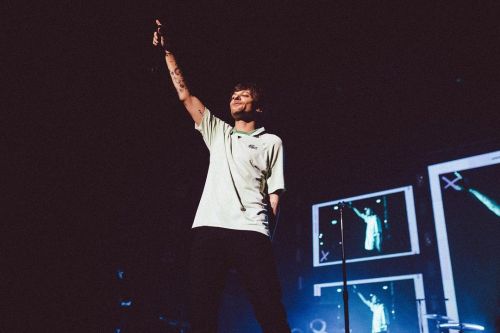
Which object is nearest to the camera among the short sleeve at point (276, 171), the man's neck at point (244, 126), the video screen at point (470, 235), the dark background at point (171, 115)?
the short sleeve at point (276, 171)

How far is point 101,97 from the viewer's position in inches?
156

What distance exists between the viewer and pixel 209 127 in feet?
6.89

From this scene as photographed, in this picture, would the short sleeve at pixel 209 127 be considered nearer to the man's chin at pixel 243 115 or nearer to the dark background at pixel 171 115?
the man's chin at pixel 243 115

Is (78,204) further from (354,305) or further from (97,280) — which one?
(354,305)

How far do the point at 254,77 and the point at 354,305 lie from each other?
3.43 m

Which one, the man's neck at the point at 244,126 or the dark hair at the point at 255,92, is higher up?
the dark hair at the point at 255,92

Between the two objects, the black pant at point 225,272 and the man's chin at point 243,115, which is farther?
the man's chin at point 243,115

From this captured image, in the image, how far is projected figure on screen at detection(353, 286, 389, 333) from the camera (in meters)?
5.07

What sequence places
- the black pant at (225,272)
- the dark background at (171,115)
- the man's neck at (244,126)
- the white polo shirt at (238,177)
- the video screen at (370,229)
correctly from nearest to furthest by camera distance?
1. the black pant at (225,272)
2. the white polo shirt at (238,177)
3. the man's neck at (244,126)
4. the dark background at (171,115)
5. the video screen at (370,229)

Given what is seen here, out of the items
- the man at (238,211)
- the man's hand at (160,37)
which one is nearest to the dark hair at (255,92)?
the man at (238,211)

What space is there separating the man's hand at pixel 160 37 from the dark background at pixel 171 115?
23cm

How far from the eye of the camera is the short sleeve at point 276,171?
2041mm

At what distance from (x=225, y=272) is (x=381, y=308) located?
4.26 meters

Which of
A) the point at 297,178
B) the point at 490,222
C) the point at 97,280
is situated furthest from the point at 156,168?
the point at 490,222
